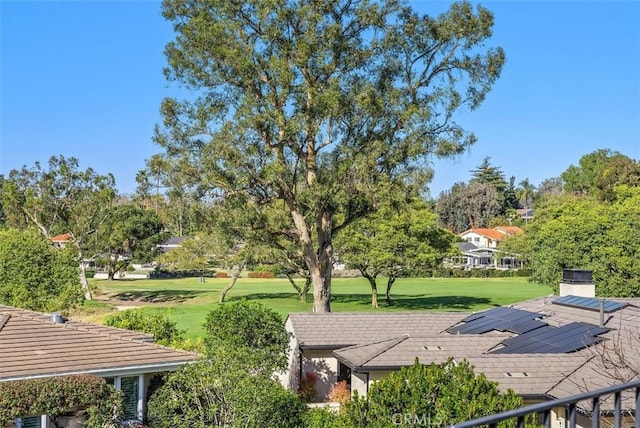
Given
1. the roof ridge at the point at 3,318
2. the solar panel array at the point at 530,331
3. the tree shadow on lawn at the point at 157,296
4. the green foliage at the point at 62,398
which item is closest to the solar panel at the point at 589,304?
the solar panel array at the point at 530,331

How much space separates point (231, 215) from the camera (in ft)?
85.3

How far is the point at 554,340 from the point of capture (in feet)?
53.6

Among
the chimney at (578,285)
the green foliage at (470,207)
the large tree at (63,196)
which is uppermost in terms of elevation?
the green foliage at (470,207)

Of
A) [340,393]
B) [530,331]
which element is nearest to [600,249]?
[530,331]

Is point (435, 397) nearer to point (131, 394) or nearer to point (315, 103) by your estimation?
point (131, 394)

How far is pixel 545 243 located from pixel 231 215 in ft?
79.3

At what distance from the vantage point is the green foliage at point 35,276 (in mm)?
30078

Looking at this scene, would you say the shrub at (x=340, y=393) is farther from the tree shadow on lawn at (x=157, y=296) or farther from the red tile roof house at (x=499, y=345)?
the tree shadow on lawn at (x=157, y=296)

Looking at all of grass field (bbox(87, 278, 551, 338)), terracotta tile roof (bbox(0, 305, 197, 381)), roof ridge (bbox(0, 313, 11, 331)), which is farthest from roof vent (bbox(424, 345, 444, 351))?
grass field (bbox(87, 278, 551, 338))

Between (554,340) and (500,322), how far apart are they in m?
2.99

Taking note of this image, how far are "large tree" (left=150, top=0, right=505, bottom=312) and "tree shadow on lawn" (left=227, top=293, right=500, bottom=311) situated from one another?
60.8 ft

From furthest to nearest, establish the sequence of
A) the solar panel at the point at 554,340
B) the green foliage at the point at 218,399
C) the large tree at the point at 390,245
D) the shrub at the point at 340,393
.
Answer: the large tree at the point at 390,245
the shrub at the point at 340,393
the solar panel at the point at 554,340
the green foliage at the point at 218,399

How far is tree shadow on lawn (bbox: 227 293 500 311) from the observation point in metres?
45.1

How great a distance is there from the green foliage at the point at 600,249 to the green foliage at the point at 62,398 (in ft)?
102
